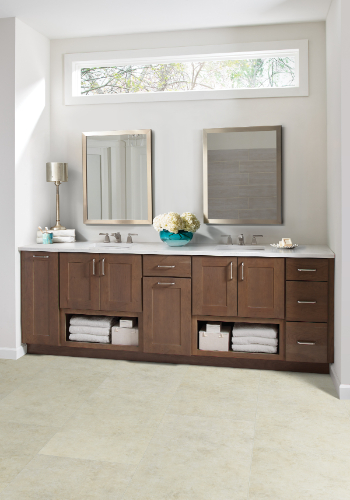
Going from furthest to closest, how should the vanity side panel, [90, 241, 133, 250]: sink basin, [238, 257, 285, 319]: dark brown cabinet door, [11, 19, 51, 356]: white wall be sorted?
[90, 241, 133, 250]: sink basin → [11, 19, 51, 356]: white wall → [238, 257, 285, 319]: dark brown cabinet door → the vanity side panel

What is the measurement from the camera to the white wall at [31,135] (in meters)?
3.96

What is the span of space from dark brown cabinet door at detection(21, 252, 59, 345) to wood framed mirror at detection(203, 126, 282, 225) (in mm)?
1423

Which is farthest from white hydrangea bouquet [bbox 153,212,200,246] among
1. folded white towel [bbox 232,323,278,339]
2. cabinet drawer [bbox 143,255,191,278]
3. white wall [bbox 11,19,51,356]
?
white wall [bbox 11,19,51,356]

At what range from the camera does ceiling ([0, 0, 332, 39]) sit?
3.58 metres

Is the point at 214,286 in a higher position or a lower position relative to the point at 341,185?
lower

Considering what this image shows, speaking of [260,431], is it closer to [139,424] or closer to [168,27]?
[139,424]

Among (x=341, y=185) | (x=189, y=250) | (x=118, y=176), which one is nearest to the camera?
(x=341, y=185)

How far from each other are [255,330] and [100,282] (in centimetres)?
129

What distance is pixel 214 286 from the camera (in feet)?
12.2

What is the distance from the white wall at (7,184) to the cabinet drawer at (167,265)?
113 centimetres

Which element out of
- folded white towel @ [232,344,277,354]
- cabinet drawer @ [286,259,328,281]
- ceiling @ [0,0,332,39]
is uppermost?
ceiling @ [0,0,332,39]

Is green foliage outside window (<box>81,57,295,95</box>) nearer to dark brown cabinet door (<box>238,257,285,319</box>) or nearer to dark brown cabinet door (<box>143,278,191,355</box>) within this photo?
dark brown cabinet door (<box>238,257,285,319</box>)

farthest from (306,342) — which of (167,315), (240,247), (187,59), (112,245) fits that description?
(187,59)

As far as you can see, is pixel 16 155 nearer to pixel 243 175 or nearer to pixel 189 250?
pixel 189 250
